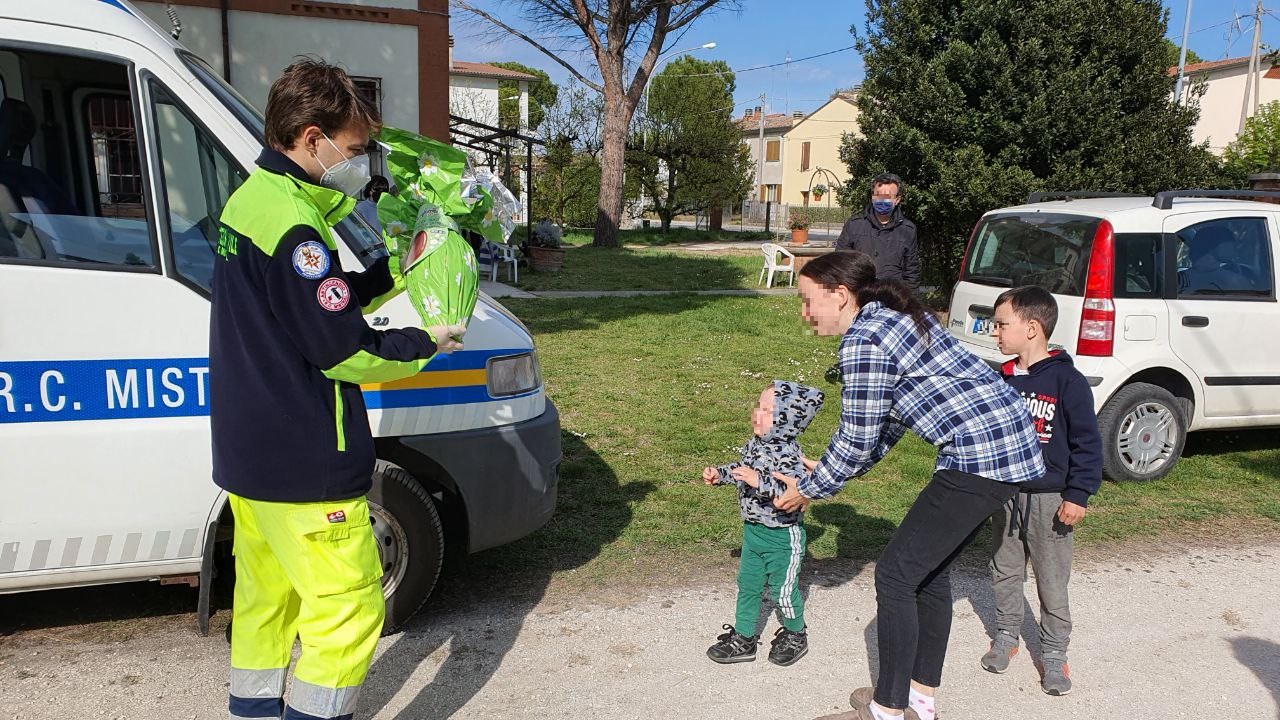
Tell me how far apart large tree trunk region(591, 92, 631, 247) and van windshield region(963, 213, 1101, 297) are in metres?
19.3

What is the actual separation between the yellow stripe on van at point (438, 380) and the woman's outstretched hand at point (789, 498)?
126cm

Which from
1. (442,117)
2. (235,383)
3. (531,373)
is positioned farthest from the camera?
(442,117)

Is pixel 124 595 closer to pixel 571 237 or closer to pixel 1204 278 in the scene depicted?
pixel 1204 278

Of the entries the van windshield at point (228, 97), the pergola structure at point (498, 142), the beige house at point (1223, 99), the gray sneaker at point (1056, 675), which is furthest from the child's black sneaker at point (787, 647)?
the beige house at point (1223, 99)

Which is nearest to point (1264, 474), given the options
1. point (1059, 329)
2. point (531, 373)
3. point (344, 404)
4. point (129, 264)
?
point (1059, 329)

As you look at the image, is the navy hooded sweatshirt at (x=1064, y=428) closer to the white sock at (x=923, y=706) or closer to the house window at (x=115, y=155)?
the white sock at (x=923, y=706)

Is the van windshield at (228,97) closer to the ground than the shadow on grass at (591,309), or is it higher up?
higher up

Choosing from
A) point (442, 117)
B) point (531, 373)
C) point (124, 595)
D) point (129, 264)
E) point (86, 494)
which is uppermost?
point (442, 117)

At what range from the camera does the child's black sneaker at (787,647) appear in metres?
3.77

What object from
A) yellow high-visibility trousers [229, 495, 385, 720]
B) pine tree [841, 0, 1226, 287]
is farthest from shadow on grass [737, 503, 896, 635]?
pine tree [841, 0, 1226, 287]

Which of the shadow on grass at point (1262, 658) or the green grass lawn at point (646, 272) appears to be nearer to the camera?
the shadow on grass at point (1262, 658)

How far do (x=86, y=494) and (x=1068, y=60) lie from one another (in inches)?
481

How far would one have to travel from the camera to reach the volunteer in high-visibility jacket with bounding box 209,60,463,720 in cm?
235

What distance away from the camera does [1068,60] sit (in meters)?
12.1
